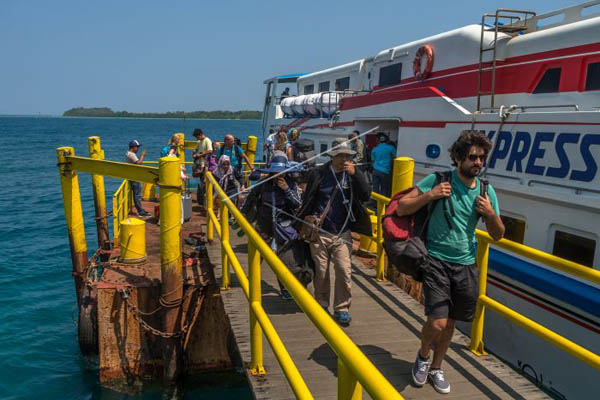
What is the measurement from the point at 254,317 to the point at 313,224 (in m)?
1.26

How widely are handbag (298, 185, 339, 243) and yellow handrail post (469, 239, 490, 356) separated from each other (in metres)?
1.39

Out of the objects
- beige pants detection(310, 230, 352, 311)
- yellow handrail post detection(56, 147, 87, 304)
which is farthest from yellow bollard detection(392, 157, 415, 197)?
yellow handrail post detection(56, 147, 87, 304)

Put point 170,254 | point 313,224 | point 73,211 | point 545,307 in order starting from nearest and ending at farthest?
point 313,224, point 545,307, point 170,254, point 73,211

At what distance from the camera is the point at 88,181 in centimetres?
3309

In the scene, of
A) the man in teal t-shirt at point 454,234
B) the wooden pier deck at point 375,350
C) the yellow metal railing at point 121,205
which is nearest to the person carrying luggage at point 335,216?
the wooden pier deck at point 375,350

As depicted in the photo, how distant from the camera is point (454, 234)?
3.32 m

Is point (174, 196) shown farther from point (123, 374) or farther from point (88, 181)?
point (88, 181)

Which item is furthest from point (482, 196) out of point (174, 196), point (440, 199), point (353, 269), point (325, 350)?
point (174, 196)

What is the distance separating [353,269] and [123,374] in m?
3.58

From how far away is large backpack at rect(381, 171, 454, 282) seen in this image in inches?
130

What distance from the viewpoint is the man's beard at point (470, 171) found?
3.21 m

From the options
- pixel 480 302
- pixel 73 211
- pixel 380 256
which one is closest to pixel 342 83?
pixel 73 211

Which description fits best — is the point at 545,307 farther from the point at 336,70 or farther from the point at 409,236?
the point at 336,70

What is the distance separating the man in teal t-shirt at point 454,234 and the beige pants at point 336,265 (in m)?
1.28
